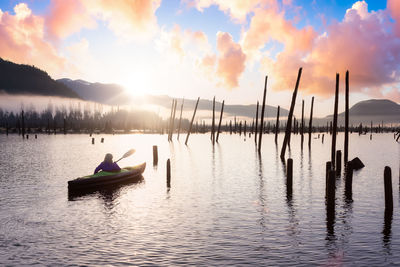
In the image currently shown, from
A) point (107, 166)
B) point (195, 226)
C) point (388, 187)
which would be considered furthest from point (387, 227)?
point (107, 166)

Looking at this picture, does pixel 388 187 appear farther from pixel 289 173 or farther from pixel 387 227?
pixel 289 173

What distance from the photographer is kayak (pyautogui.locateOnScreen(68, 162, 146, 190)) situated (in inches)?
879

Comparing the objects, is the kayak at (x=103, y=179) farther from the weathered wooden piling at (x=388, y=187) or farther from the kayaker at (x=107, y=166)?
the weathered wooden piling at (x=388, y=187)

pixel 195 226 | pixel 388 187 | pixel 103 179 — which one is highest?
pixel 388 187

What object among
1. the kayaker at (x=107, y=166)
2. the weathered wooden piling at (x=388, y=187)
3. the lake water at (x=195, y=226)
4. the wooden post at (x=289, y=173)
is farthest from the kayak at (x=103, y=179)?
the weathered wooden piling at (x=388, y=187)

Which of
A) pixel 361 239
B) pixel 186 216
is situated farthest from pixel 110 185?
pixel 361 239

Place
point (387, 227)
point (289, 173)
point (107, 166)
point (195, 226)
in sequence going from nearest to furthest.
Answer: point (387, 227) → point (195, 226) → point (289, 173) → point (107, 166)

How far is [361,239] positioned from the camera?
521 inches

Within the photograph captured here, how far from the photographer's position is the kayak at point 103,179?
22.3 meters

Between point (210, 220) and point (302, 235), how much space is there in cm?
388

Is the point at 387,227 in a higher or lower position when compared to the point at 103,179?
lower

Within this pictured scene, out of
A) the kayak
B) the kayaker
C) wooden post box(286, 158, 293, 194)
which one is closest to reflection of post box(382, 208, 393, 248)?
wooden post box(286, 158, 293, 194)

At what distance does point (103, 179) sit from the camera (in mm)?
23781

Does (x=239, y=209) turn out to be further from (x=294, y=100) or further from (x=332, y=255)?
(x=294, y=100)
